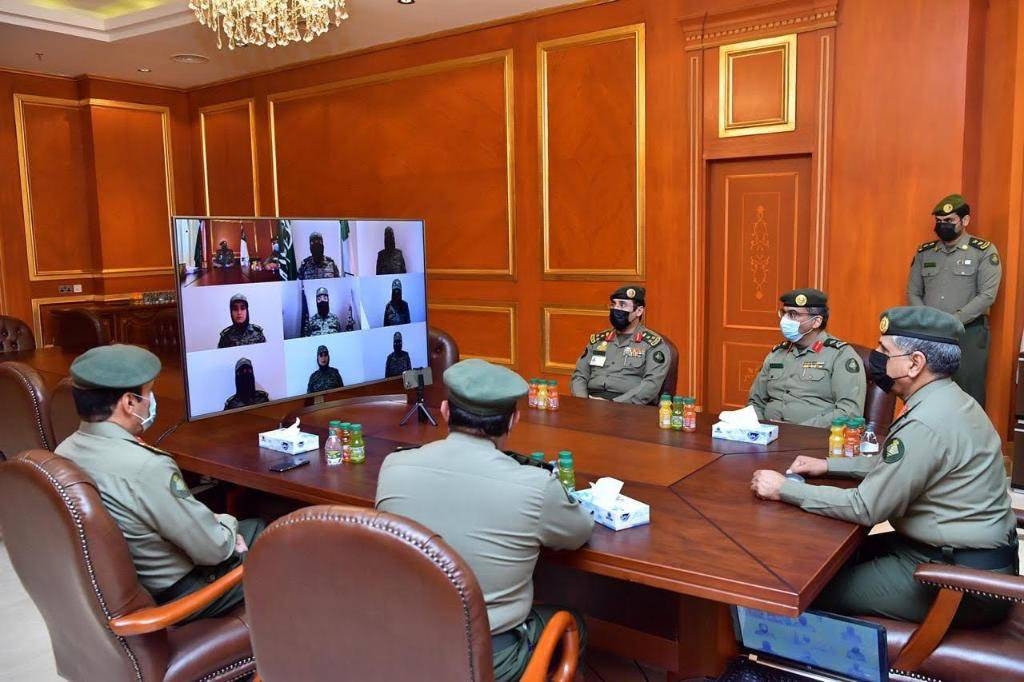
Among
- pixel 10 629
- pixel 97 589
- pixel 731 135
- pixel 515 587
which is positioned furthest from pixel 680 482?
pixel 731 135

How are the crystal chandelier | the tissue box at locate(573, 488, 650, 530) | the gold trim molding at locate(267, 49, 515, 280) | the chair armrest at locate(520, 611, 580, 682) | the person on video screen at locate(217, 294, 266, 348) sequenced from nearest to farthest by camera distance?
1. the chair armrest at locate(520, 611, 580, 682)
2. the tissue box at locate(573, 488, 650, 530)
3. the person on video screen at locate(217, 294, 266, 348)
4. the crystal chandelier
5. the gold trim molding at locate(267, 49, 515, 280)

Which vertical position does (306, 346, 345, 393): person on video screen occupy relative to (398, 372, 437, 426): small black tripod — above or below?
above

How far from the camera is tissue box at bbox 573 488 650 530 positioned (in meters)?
1.85

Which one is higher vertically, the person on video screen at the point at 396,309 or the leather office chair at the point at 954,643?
the person on video screen at the point at 396,309

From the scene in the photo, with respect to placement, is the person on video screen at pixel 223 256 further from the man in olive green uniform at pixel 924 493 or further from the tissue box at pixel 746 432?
the man in olive green uniform at pixel 924 493

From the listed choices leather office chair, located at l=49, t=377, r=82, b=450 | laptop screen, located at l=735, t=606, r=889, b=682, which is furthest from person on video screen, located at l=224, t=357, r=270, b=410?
laptop screen, located at l=735, t=606, r=889, b=682

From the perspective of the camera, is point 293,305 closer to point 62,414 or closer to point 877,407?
point 62,414

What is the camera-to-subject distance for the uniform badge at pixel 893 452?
190cm

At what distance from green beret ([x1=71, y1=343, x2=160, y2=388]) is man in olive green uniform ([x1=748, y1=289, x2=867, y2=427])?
2.46 m

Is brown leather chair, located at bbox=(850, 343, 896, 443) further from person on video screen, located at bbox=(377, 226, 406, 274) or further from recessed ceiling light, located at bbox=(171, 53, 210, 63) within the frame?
recessed ceiling light, located at bbox=(171, 53, 210, 63)

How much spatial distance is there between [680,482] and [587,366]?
73.6 inches

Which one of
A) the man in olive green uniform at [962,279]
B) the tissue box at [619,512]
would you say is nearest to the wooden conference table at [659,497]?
the tissue box at [619,512]

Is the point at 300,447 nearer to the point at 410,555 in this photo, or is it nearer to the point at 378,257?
the point at 378,257

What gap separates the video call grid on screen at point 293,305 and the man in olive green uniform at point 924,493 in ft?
5.53
